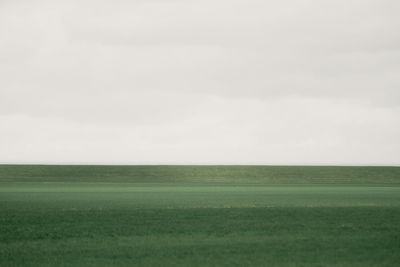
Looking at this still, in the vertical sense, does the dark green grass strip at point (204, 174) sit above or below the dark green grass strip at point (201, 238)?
above

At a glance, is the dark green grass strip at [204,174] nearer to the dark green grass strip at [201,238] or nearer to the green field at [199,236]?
the green field at [199,236]

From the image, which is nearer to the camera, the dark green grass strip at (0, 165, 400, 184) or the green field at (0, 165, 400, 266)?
the green field at (0, 165, 400, 266)

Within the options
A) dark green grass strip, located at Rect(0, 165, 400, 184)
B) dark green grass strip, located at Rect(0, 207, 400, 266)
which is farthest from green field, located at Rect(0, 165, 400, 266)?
dark green grass strip, located at Rect(0, 165, 400, 184)

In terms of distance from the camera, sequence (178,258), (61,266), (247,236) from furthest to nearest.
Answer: (247,236), (178,258), (61,266)

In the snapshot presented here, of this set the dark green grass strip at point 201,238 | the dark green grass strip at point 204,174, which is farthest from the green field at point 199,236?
the dark green grass strip at point 204,174

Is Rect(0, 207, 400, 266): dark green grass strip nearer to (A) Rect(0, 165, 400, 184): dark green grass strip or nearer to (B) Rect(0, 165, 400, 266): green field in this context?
(B) Rect(0, 165, 400, 266): green field

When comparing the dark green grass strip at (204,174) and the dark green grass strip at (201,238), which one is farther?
the dark green grass strip at (204,174)

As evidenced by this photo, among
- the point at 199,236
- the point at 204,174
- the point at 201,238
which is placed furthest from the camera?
the point at 204,174

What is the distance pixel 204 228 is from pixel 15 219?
10.6 m

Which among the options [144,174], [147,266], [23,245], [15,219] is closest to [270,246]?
[147,266]

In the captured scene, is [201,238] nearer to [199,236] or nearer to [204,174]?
[199,236]

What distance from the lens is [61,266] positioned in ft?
55.4

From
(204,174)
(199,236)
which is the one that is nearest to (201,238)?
(199,236)

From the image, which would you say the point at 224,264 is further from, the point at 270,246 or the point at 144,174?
the point at 144,174
